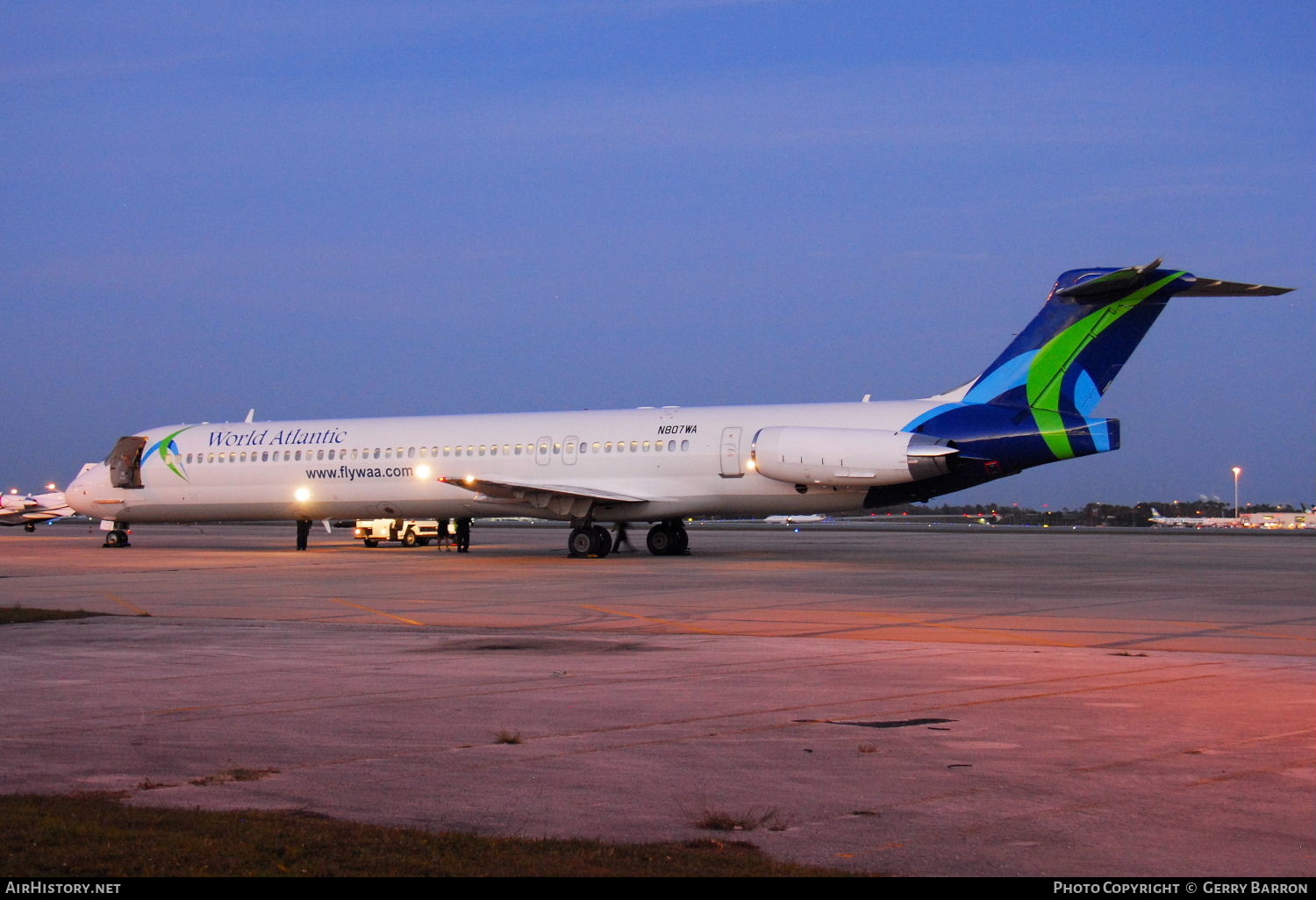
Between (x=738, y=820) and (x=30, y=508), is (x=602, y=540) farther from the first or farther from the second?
(x=30, y=508)

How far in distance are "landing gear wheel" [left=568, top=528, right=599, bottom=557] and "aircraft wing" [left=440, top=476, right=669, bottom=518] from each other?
1.40 feet

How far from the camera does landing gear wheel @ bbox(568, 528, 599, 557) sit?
31.4 m

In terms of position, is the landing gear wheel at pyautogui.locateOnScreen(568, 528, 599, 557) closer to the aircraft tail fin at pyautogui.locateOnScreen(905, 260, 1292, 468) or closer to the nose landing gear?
the aircraft tail fin at pyautogui.locateOnScreen(905, 260, 1292, 468)

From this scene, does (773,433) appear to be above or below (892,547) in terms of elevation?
above

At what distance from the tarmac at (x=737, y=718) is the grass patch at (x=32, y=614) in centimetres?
56

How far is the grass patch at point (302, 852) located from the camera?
5.12m

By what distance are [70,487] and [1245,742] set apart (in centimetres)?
3752

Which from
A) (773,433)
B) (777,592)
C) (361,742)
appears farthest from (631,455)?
(361,742)

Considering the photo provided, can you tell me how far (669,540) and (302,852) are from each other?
2711 centimetres

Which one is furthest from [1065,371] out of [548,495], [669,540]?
[548,495]

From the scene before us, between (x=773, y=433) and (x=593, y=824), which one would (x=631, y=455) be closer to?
(x=773, y=433)

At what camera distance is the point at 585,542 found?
31.4 metres

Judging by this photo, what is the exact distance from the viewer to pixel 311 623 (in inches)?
620

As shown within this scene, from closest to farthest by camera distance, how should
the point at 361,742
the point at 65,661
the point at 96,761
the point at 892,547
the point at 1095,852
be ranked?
the point at 1095,852, the point at 96,761, the point at 361,742, the point at 65,661, the point at 892,547
